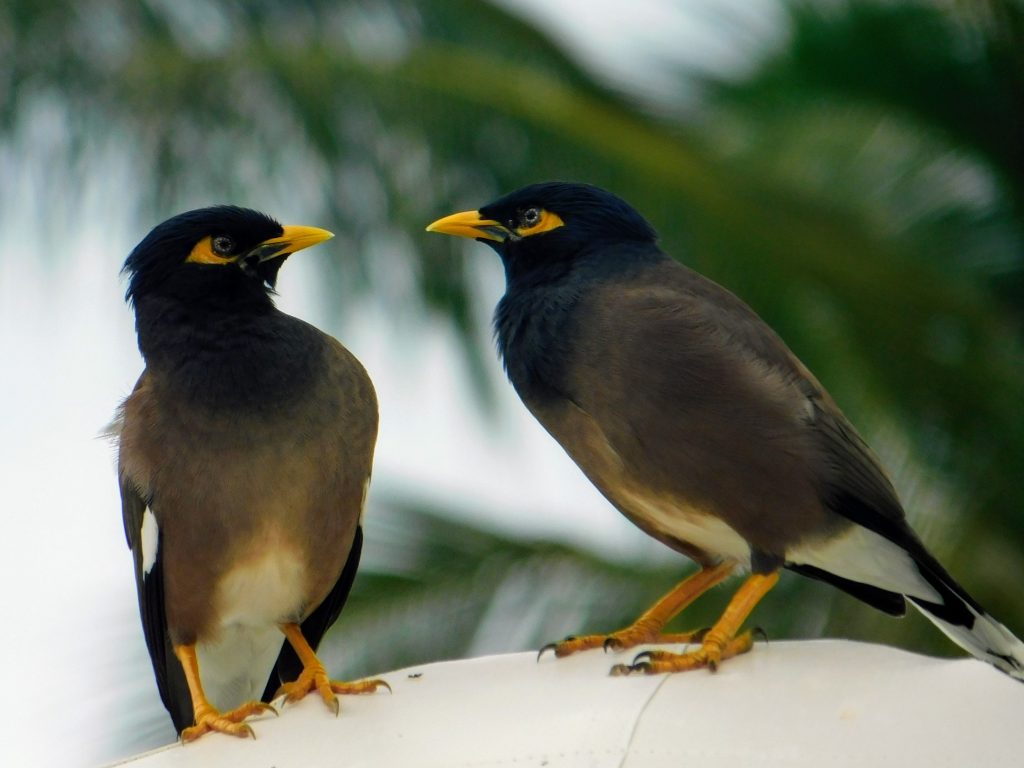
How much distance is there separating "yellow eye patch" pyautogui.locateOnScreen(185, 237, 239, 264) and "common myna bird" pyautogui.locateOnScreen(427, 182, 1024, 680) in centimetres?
47

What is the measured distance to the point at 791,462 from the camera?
3.46 metres

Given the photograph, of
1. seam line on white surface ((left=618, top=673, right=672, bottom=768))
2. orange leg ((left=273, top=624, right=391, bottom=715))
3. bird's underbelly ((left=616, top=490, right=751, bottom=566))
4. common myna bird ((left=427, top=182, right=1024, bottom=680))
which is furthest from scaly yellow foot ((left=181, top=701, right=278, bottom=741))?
bird's underbelly ((left=616, top=490, right=751, bottom=566))

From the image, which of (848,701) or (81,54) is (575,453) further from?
(81,54)

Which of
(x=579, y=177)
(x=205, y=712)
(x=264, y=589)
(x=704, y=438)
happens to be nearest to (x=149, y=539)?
(x=264, y=589)

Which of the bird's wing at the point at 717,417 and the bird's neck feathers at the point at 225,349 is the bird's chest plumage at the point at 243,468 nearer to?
the bird's neck feathers at the point at 225,349

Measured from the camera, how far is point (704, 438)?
3.41m

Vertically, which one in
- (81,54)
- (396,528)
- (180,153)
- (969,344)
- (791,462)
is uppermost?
(81,54)

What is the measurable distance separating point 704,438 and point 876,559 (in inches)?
19.0

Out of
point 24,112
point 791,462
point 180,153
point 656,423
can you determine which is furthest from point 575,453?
point 24,112

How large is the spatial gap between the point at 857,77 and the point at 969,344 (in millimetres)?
1314

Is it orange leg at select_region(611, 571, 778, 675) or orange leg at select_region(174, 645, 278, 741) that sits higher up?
orange leg at select_region(611, 571, 778, 675)

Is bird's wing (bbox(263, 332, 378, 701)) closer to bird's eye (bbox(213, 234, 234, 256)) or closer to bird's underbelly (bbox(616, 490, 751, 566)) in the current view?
bird's eye (bbox(213, 234, 234, 256))

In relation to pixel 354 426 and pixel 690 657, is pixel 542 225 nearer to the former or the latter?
pixel 354 426

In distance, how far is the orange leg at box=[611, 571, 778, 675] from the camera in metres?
3.02
